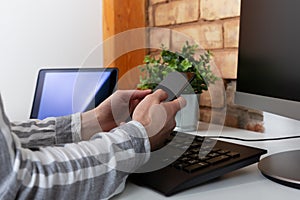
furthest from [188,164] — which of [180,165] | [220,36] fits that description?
[220,36]

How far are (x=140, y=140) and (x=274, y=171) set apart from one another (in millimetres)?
230

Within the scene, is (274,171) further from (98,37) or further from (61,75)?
(98,37)

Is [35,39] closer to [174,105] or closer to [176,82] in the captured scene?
[176,82]

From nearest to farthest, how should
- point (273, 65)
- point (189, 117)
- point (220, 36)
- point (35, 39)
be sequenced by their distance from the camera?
1. point (273, 65)
2. point (189, 117)
3. point (220, 36)
4. point (35, 39)

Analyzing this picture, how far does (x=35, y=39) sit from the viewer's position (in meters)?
1.25

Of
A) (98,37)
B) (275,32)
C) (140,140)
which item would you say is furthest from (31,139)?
(98,37)

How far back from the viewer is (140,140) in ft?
1.56

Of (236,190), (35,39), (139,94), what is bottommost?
(236,190)

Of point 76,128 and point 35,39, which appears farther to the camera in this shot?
point 35,39

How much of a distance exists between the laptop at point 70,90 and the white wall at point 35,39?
0.50 ft

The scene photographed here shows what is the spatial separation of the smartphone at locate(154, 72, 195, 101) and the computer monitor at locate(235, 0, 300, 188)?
0.13 m

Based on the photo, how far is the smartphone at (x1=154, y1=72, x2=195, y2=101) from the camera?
749 mm

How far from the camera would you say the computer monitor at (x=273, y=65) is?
1.90 feet

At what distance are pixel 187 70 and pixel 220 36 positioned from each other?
0.67 feet
